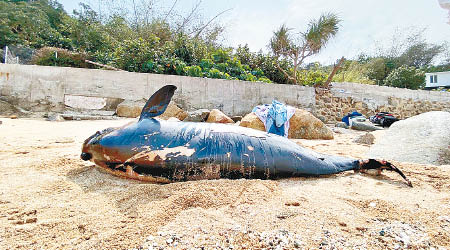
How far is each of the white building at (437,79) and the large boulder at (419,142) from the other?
30303mm

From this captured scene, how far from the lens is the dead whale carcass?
1.60m

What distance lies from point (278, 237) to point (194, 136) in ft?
3.20

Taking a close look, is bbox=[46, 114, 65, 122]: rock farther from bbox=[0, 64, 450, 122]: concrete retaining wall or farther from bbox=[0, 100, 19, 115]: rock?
bbox=[0, 100, 19, 115]: rock

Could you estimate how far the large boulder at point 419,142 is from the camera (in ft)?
8.66

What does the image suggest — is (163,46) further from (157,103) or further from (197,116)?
(157,103)

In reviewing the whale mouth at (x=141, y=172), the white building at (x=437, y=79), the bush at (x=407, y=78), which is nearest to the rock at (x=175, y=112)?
the whale mouth at (x=141, y=172)

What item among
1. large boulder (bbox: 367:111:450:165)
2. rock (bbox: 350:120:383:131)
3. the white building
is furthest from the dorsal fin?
the white building

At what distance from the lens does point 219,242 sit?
3.10ft

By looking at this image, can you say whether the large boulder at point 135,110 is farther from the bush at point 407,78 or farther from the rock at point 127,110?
the bush at point 407,78

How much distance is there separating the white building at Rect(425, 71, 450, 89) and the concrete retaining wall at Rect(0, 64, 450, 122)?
23.5 meters

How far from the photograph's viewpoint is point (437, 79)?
87.0 ft

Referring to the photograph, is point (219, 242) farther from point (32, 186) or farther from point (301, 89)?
point (301, 89)

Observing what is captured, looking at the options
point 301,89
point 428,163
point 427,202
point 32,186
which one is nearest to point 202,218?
point 32,186

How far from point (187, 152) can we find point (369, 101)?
9.66 meters
